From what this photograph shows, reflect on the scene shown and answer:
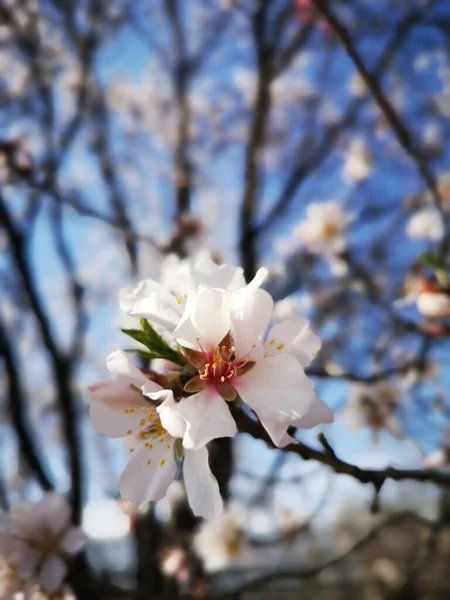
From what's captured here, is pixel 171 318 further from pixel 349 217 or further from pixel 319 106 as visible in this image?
pixel 319 106

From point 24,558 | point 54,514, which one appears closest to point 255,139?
point 54,514

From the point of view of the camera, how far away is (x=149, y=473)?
0.65 m

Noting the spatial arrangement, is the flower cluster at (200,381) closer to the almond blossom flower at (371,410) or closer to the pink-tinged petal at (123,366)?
the pink-tinged petal at (123,366)

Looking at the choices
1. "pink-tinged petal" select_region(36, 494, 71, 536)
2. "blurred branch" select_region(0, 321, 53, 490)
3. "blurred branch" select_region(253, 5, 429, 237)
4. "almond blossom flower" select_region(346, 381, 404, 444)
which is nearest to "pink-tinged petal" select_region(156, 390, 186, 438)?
"pink-tinged petal" select_region(36, 494, 71, 536)

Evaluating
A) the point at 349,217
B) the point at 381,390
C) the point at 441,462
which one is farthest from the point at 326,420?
the point at 381,390

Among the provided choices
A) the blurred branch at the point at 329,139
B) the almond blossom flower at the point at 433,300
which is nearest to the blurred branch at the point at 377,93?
the almond blossom flower at the point at 433,300

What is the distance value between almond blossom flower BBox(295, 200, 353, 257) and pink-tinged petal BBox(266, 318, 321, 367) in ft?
5.67

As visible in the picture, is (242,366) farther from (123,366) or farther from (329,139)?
(329,139)

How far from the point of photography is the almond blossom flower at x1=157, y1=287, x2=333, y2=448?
1.85 feet

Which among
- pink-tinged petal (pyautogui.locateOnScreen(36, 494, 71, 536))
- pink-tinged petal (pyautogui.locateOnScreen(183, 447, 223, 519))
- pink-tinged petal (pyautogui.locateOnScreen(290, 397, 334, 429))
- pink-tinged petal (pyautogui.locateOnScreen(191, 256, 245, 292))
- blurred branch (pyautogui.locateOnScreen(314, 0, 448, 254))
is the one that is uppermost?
blurred branch (pyautogui.locateOnScreen(314, 0, 448, 254))

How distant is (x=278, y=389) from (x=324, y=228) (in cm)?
192

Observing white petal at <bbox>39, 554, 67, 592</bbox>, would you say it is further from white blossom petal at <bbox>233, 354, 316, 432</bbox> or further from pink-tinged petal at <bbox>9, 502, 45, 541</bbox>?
white blossom petal at <bbox>233, 354, 316, 432</bbox>

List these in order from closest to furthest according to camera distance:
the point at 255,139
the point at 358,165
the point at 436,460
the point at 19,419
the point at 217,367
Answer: the point at 217,367 < the point at 436,460 < the point at 19,419 < the point at 255,139 < the point at 358,165

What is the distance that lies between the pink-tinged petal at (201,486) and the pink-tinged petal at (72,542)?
0.59m
